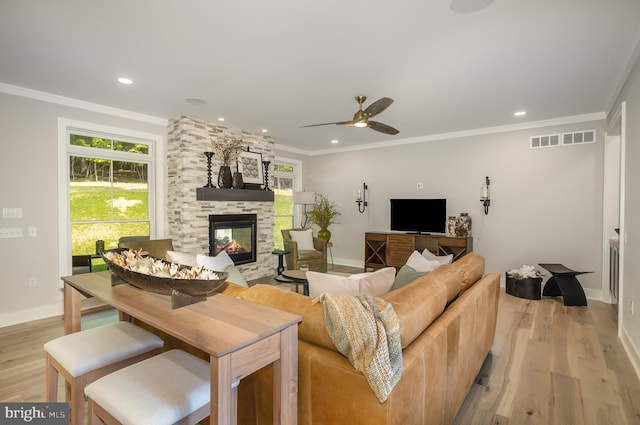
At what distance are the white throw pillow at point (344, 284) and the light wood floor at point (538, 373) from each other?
993 millimetres

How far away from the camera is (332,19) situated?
230 cm

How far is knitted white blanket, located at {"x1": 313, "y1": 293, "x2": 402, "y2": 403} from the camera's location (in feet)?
3.87

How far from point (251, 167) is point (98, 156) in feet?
7.70

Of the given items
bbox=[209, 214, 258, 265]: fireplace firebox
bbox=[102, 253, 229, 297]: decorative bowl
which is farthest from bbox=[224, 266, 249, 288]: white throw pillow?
bbox=[209, 214, 258, 265]: fireplace firebox

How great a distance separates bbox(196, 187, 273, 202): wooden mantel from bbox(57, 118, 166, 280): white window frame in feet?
2.14

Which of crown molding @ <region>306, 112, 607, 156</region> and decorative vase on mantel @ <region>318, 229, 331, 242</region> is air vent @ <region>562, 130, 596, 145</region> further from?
decorative vase on mantel @ <region>318, 229, 331, 242</region>

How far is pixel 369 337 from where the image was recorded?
1.25m

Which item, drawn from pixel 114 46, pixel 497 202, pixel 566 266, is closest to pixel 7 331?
pixel 114 46

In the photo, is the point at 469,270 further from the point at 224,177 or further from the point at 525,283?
the point at 224,177

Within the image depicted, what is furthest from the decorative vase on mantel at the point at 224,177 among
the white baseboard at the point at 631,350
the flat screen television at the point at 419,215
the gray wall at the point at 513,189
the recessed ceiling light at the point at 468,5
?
the white baseboard at the point at 631,350

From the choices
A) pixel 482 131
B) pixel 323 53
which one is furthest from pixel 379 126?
pixel 482 131

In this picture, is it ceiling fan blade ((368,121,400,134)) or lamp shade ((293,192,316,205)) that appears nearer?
Answer: ceiling fan blade ((368,121,400,134))

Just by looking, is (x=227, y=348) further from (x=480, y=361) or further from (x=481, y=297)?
(x=480, y=361)

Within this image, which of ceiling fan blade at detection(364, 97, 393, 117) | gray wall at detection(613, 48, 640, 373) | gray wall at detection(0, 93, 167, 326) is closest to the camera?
gray wall at detection(613, 48, 640, 373)
